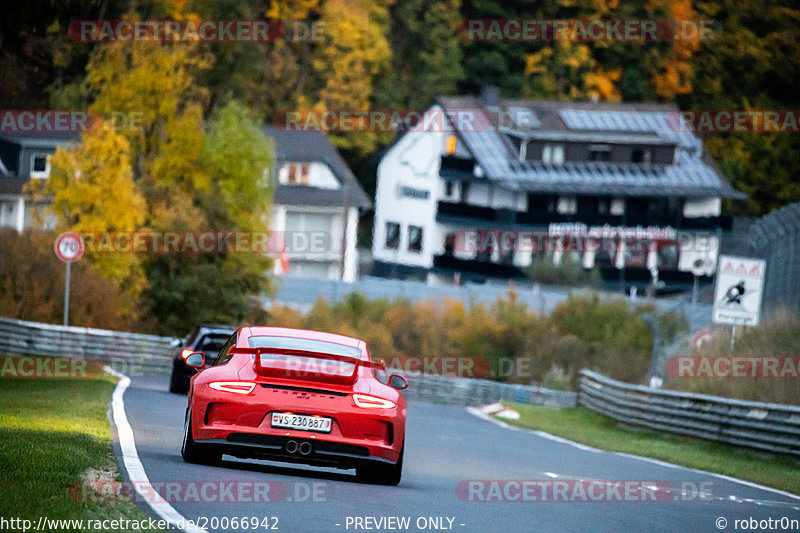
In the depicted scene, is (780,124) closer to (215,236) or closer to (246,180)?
(246,180)

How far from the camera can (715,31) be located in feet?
311

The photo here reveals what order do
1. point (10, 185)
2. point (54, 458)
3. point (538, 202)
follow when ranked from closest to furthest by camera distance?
1. point (54, 458)
2. point (10, 185)
3. point (538, 202)

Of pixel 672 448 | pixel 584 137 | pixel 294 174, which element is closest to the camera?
pixel 672 448

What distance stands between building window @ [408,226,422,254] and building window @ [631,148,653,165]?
12.6m

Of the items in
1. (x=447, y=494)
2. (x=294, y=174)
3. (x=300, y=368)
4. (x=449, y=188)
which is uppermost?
(x=294, y=174)

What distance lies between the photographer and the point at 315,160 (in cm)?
8212

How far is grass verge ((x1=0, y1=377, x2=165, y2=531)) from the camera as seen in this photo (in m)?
9.16

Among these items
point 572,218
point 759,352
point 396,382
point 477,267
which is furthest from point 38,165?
point 396,382

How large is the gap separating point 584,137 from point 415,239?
1099 centimetres

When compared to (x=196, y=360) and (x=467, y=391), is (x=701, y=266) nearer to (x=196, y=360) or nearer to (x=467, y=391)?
(x=467, y=391)

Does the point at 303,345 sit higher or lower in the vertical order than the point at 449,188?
lower

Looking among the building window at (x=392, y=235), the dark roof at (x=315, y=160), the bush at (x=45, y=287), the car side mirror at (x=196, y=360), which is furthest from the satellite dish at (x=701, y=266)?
the car side mirror at (x=196, y=360)

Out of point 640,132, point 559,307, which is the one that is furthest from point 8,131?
point 640,132

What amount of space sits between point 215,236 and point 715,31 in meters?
50.2
